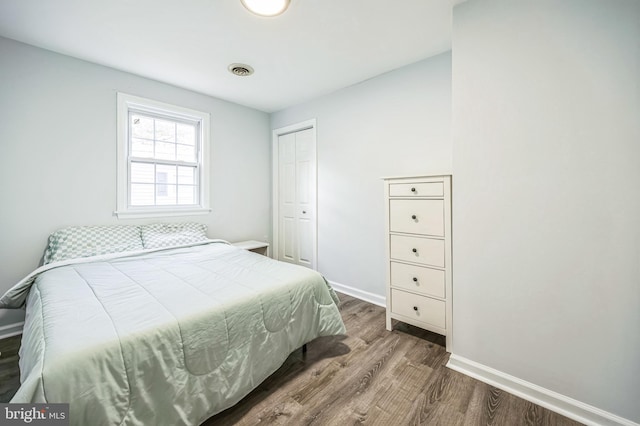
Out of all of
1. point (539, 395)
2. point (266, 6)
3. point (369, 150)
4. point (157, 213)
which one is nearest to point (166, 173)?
point (157, 213)

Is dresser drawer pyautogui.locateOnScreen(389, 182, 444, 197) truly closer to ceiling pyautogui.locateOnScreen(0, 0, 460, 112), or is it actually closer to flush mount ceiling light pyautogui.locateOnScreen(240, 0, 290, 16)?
ceiling pyautogui.locateOnScreen(0, 0, 460, 112)

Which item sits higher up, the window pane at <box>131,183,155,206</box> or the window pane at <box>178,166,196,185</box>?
the window pane at <box>178,166,196,185</box>

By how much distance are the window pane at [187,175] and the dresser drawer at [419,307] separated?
2.76 m

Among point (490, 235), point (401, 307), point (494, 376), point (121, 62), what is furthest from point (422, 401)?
point (121, 62)

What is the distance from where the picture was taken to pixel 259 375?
1438mm

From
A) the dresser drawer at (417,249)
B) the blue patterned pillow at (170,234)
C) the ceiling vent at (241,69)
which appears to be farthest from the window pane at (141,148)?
the dresser drawer at (417,249)

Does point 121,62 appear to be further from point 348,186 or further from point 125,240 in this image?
point 348,186

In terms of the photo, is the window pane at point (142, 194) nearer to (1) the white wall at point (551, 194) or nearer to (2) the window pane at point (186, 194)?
(2) the window pane at point (186, 194)

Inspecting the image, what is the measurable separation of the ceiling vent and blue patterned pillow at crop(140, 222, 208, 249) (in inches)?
69.8

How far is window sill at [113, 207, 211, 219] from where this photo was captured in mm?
2702

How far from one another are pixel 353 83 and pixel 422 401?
Result: 2.95 m

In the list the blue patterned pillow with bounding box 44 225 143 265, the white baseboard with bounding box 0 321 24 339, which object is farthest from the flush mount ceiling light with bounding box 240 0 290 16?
the white baseboard with bounding box 0 321 24 339

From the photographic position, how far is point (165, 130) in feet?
10.1

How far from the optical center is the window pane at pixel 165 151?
3.02 meters
